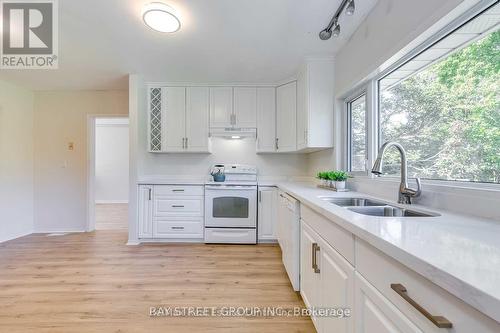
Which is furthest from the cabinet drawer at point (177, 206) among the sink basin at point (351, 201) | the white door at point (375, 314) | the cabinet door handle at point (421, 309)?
the cabinet door handle at point (421, 309)

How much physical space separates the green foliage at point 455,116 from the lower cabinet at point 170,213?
2.44 m

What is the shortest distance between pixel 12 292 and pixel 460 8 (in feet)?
11.8

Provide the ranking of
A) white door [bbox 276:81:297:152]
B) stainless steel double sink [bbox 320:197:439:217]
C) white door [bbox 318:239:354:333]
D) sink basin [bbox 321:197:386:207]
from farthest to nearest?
white door [bbox 276:81:297:152] < sink basin [bbox 321:197:386:207] < stainless steel double sink [bbox 320:197:439:217] < white door [bbox 318:239:354:333]

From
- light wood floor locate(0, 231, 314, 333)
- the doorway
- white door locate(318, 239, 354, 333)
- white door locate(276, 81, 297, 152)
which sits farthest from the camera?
the doorway

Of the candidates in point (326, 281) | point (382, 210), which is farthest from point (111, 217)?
point (382, 210)

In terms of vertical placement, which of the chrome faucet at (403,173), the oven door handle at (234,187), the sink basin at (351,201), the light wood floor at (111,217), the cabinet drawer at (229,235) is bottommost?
the light wood floor at (111,217)

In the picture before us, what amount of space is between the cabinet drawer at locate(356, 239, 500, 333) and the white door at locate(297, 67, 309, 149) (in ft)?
6.69

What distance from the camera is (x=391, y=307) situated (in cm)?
69

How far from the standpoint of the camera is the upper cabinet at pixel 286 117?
3.15 metres

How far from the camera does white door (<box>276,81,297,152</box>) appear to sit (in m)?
3.15

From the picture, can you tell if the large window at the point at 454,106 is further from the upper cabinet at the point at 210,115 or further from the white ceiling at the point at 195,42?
the upper cabinet at the point at 210,115

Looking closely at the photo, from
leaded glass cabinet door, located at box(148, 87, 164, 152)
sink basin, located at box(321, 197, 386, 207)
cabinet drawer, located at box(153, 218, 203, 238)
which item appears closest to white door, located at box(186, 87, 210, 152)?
leaded glass cabinet door, located at box(148, 87, 164, 152)

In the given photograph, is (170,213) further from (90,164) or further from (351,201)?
(351,201)

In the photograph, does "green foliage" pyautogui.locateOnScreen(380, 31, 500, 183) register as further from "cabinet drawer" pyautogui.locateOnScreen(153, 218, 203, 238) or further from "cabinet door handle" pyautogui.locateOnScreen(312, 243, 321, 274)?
"cabinet drawer" pyautogui.locateOnScreen(153, 218, 203, 238)
